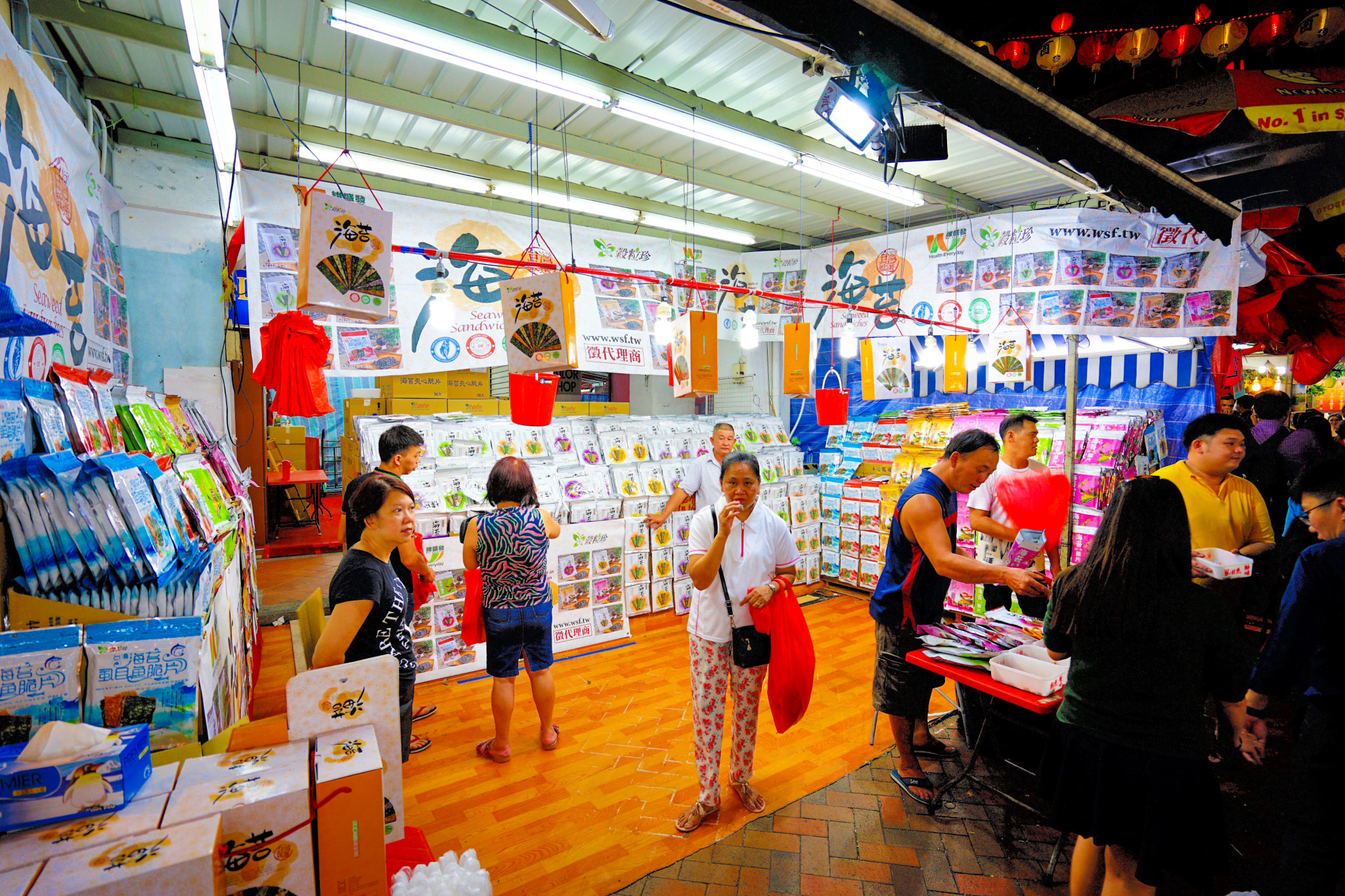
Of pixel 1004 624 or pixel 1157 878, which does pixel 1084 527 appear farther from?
pixel 1157 878

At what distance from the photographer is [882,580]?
316 centimetres

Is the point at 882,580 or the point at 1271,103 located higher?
the point at 1271,103

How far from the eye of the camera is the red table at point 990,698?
237 centimetres

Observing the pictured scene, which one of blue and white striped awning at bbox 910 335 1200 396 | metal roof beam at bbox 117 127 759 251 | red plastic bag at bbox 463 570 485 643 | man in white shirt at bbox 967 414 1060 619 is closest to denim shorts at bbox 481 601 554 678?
red plastic bag at bbox 463 570 485 643

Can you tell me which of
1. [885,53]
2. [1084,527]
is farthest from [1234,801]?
[885,53]

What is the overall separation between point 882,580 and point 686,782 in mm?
1557

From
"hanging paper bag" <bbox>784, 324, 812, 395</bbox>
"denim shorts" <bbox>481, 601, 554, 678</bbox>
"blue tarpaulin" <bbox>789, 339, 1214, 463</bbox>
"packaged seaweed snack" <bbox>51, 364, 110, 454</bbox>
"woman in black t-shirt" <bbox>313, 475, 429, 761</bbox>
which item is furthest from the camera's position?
"blue tarpaulin" <bbox>789, 339, 1214, 463</bbox>

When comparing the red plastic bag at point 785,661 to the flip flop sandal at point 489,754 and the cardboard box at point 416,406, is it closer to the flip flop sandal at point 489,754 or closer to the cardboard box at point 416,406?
the flip flop sandal at point 489,754

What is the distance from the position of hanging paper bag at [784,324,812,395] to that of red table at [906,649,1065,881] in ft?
10.5

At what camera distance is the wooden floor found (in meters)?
2.69

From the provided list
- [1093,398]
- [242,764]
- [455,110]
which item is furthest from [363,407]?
[1093,398]

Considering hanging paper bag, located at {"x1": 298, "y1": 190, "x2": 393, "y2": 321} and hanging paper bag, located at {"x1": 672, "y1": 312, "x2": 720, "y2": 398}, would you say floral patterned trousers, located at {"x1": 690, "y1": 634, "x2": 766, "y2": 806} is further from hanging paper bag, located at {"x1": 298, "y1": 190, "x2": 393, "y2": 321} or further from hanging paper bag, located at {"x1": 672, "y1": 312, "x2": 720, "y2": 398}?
hanging paper bag, located at {"x1": 672, "y1": 312, "x2": 720, "y2": 398}

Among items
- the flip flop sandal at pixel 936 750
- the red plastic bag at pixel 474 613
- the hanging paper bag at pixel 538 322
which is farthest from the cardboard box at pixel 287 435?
the flip flop sandal at pixel 936 750

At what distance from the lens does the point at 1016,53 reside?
298 centimetres
